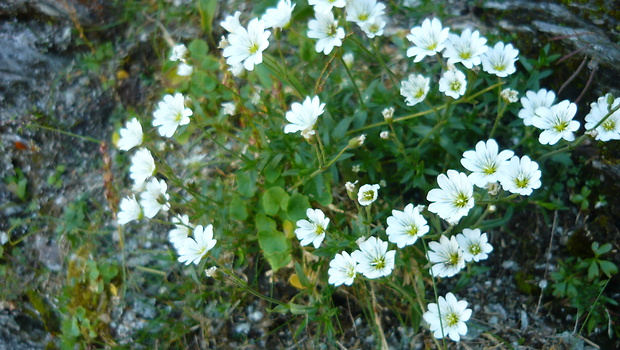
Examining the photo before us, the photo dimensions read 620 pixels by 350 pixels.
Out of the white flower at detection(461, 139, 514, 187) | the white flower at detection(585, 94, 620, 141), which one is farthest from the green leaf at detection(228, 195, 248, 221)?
the white flower at detection(585, 94, 620, 141)

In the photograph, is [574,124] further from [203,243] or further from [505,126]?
[203,243]

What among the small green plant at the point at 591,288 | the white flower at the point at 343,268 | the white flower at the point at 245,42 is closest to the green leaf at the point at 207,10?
the white flower at the point at 245,42

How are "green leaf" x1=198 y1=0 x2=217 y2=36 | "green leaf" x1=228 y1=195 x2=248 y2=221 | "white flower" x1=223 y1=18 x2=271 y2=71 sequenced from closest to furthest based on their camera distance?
→ "white flower" x1=223 y1=18 x2=271 y2=71 < "green leaf" x1=228 y1=195 x2=248 y2=221 < "green leaf" x1=198 y1=0 x2=217 y2=36

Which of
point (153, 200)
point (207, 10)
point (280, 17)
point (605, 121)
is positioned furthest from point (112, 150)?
point (605, 121)

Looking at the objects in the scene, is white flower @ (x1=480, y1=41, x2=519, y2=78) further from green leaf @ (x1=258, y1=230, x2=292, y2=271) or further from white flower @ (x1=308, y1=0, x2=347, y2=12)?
green leaf @ (x1=258, y1=230, x2=292, y2=271)

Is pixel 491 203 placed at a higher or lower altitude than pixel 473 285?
higher

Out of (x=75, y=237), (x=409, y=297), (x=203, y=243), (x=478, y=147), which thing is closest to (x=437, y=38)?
(x=478, y=147)
